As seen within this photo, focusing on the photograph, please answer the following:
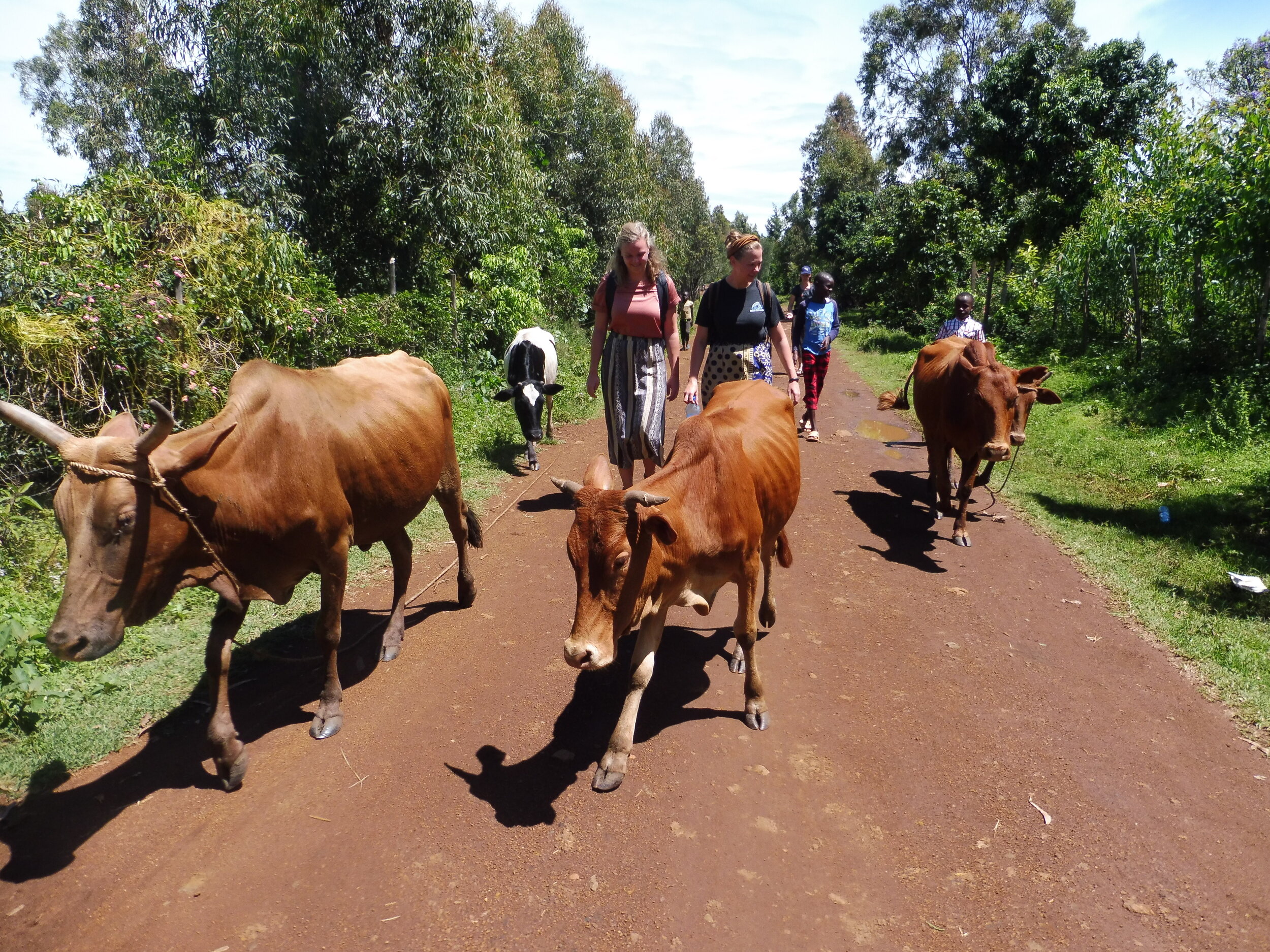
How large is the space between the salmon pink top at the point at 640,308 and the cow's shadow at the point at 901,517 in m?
2.78

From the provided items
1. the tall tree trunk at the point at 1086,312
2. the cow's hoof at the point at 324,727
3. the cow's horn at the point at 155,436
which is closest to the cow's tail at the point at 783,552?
the cow's hoof at the point at 324,727

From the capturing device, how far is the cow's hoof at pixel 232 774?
3279mm

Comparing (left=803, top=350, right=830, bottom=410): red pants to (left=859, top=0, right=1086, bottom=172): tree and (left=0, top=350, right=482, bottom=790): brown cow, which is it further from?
(left=859, top=0, right=1086, bottom=172): tree

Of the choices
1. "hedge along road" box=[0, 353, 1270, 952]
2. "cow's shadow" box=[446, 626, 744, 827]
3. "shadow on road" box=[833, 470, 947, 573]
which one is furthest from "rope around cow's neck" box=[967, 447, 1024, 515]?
"cow's shadow" box=[446, 626, 744, 827]

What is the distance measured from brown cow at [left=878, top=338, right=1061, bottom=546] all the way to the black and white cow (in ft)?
14.0

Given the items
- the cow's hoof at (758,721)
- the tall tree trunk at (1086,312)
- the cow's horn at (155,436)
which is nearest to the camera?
the cow's horn at (155,436)

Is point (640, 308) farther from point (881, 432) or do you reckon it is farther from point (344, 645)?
point (881, 432)

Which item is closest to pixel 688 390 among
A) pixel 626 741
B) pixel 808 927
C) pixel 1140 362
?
pixel 626 741

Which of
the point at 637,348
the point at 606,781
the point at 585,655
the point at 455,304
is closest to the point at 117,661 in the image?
the point at 606,781

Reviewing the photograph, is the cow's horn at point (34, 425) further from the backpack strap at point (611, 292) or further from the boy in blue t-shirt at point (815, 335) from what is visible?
the boy in blue t-shirt at point (815, 335)

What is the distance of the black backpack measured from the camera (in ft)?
17.7

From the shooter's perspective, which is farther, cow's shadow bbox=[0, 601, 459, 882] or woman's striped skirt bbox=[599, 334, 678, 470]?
woman's striped skirt bbox=[599, 334, 678, 470]

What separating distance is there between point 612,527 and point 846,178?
45415mm

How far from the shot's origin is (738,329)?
5551 mm
